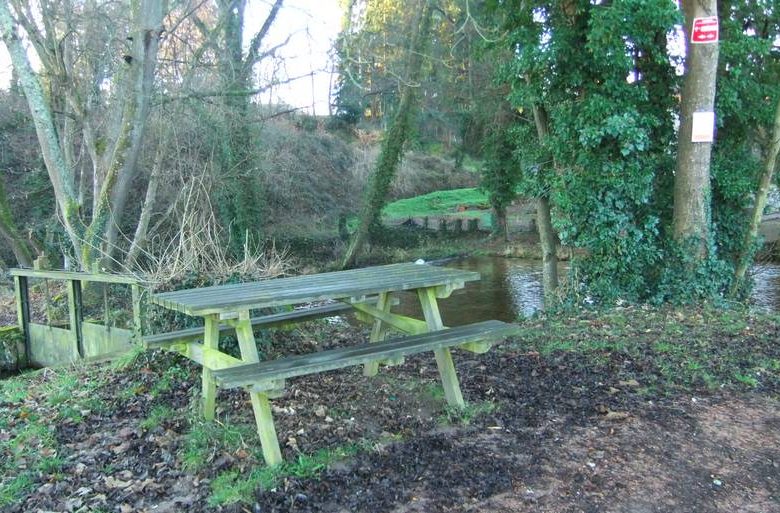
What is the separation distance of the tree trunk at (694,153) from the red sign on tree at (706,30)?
0.60 ft

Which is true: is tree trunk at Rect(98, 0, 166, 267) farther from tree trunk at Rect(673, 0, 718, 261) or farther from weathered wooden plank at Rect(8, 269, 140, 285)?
tree trunk at Rect(673, 0, 718, 261)

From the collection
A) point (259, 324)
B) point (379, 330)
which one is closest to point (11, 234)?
point (259, 324)

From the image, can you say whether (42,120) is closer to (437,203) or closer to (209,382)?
(209,382)

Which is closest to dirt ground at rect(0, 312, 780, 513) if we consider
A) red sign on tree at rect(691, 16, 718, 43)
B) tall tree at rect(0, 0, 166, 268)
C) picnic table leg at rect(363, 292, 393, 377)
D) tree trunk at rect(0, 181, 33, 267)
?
picnic table leg at rect(363, 292, 393, 377)

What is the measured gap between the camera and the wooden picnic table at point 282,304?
3.82m

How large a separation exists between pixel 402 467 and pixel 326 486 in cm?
49

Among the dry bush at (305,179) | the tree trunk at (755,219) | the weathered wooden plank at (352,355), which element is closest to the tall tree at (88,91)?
the weathered wooden plank at (352,355)

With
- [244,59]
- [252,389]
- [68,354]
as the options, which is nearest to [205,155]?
[244,59]

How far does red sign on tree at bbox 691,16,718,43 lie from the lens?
8.64 metres

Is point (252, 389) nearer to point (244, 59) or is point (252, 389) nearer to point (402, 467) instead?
point (402, 467)

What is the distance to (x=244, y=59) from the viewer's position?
45.9 feet

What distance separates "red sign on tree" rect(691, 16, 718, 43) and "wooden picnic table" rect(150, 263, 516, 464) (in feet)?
19.5

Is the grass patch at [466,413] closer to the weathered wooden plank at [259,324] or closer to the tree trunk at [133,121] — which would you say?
the weathered wooden plank at [259,324]

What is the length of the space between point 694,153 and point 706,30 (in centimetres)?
167
